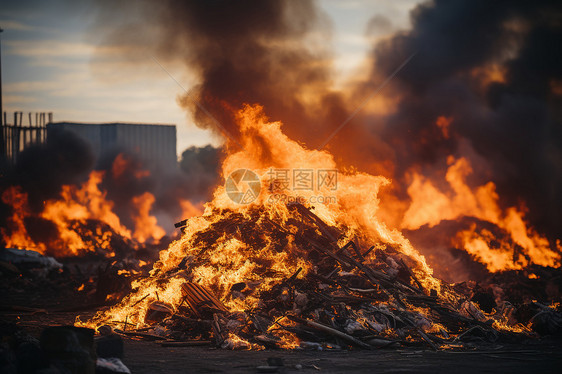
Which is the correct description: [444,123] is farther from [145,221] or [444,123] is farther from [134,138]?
[134,138]

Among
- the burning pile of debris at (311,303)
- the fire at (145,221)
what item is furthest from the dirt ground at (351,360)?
the fire at (145,221)

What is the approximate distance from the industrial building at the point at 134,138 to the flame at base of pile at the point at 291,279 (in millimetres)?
26003

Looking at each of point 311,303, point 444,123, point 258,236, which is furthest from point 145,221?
point 311,303

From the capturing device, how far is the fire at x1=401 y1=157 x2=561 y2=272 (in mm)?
21953

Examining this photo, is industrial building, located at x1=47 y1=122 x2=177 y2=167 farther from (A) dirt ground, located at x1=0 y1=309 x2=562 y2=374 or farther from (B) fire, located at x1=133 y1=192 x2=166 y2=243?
(A) dirt ground, located at x1=0 y1=309 x2=562 y2=374

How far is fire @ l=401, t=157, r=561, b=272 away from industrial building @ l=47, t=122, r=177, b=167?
23996 millimetres

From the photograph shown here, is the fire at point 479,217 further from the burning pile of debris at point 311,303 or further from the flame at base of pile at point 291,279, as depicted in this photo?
the burning pile of debris at point 311,303

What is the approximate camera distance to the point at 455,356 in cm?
1054

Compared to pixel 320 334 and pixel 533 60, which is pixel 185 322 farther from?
pixel 533 60

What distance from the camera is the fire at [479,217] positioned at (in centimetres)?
2195

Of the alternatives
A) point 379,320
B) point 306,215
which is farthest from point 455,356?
point 306,215

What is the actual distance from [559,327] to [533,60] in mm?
17904

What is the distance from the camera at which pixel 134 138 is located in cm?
4306

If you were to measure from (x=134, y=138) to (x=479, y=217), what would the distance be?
28.1 metres
